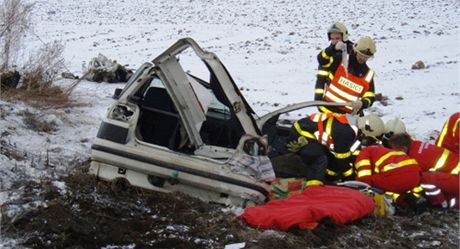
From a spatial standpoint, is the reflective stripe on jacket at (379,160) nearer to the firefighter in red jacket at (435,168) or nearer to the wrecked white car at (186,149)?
the firefighter in red jacket at (435,168)

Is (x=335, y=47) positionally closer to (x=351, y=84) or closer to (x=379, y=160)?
(x=351, y=84)

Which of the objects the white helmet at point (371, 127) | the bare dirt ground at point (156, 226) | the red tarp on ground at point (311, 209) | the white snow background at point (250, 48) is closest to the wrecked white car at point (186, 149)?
the bare dirt ground at point (156, 226)

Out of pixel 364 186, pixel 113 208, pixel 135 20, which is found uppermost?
pixel 135 20

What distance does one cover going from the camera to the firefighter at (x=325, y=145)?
5.06 meters

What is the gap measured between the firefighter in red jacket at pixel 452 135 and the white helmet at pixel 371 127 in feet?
1.98

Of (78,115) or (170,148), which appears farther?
(78,115)

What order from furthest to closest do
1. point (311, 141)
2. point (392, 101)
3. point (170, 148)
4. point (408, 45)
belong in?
1. point (408, 45)
2. point (392, 101)
3. point (311, 141)
4. point (170, 148)

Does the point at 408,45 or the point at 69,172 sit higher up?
the point at 408,45

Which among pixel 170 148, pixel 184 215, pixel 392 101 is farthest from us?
pixel 392 101

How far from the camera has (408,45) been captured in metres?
15.6

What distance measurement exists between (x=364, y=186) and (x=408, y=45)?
11794 mm

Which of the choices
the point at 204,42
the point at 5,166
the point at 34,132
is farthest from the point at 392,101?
the point at 204,42

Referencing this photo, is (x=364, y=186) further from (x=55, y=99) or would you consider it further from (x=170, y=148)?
(x=55, y=99)

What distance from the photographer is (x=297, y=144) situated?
17.1 feet
